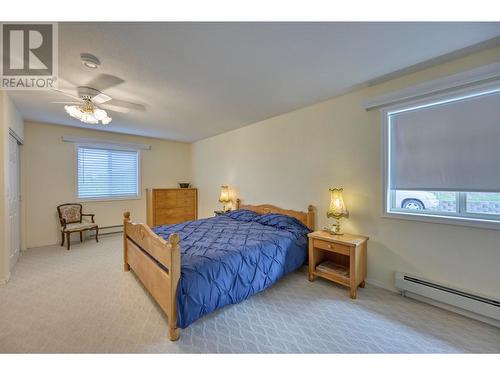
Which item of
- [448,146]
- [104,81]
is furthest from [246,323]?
[104,81]

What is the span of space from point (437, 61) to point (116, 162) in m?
5.71

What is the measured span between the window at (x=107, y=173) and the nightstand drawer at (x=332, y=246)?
4463mm

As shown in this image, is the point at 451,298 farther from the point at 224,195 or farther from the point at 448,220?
the point at 224,195

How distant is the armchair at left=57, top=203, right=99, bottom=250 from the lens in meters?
3.79

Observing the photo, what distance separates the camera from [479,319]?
1801 millimetres

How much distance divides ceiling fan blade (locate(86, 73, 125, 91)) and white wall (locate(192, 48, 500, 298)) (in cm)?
230

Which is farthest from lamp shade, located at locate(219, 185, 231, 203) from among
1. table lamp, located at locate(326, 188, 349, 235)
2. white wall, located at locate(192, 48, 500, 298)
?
table lamp, located at locate(326, 188, 349, 235)

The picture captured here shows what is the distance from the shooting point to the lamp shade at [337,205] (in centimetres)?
250

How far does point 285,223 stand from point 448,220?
1.72 meters

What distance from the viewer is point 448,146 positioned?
1935 millimetres

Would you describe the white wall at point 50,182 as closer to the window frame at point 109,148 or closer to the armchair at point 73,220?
the window frame at point 109,148

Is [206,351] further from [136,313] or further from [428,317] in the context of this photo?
[428,317]

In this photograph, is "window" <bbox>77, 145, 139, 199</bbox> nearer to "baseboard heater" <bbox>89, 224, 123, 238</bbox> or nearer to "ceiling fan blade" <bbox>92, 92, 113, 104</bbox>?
"baseboard heater" <bbox>89, 224, 123, 238</bbox>
